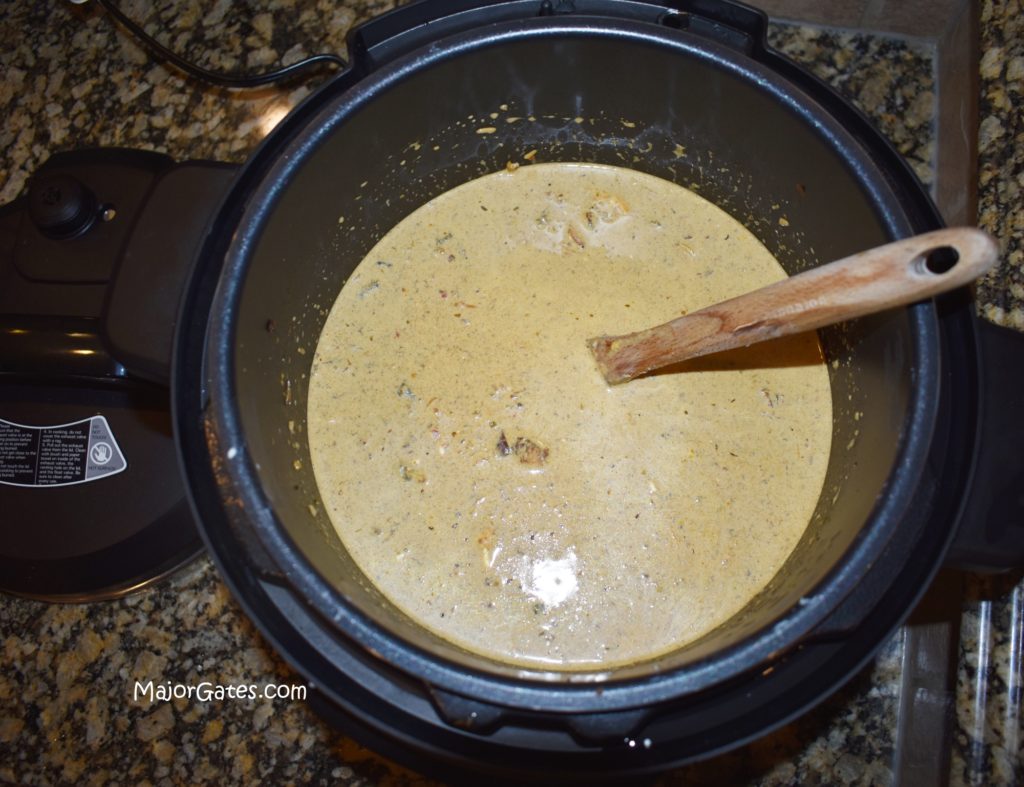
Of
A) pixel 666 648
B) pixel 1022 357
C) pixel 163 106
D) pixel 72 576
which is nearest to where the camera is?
pixel 1022 357

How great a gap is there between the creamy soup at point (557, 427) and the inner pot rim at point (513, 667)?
273 millimetres

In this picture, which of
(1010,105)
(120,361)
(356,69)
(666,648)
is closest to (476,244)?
(356,69)

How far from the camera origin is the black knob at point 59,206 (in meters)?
1.03

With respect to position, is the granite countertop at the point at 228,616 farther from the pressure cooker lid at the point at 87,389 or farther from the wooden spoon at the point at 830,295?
the wooden spoon at the point at 830,295

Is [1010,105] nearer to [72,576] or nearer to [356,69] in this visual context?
A: [356,69]

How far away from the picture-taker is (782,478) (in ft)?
3.60

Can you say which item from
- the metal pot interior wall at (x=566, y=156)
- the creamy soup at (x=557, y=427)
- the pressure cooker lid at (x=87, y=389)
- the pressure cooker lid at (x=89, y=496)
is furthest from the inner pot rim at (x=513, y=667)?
the pressure cooker lid at (x=89, y=496)

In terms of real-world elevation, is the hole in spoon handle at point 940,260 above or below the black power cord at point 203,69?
below

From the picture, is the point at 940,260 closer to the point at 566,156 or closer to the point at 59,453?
the point at 566,156

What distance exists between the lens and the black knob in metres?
1.03

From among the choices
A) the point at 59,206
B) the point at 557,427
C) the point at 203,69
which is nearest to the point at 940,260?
the point at 557,427

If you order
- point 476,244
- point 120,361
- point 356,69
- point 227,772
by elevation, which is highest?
point 356,69

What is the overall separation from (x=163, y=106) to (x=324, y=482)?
674 mm

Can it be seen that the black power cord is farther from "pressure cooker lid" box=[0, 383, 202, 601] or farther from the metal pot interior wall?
"pressure cooker lid" box=[0, 383, 202, 601]
